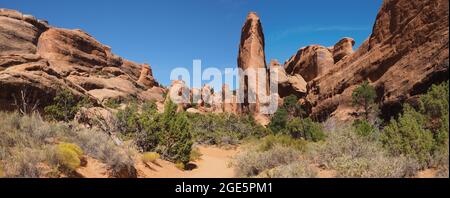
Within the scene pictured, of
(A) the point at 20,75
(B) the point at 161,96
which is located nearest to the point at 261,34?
(B) the point at 161,96

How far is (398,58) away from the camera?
26078 millimetres

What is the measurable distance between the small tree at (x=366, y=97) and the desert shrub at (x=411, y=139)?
58.7ft

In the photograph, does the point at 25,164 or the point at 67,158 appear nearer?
the point at 25,164

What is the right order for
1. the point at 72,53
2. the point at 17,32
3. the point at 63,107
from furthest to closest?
the point at 72,53 < the point at 17,32 < the point at 63,107

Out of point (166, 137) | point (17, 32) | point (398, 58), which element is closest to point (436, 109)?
point (166, 137)

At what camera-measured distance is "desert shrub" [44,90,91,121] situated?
20031 mm

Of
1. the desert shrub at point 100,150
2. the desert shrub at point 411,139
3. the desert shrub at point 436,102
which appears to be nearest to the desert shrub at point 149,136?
the desert shrub at point 100,150

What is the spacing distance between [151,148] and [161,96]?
5096 centimetres

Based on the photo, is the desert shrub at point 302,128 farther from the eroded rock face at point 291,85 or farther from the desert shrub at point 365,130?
the eroded rock face at point 291,85

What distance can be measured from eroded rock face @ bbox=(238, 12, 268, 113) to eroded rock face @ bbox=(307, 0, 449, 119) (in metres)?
18.9

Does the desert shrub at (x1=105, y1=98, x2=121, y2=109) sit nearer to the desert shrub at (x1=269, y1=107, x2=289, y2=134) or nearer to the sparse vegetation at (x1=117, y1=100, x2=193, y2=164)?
the desert shrub at (x1=269, y1=107, x2=289, y2=134)

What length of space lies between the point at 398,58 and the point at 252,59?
3294 cm

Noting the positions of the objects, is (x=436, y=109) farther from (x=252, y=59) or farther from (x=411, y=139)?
(x=252, y=59)
